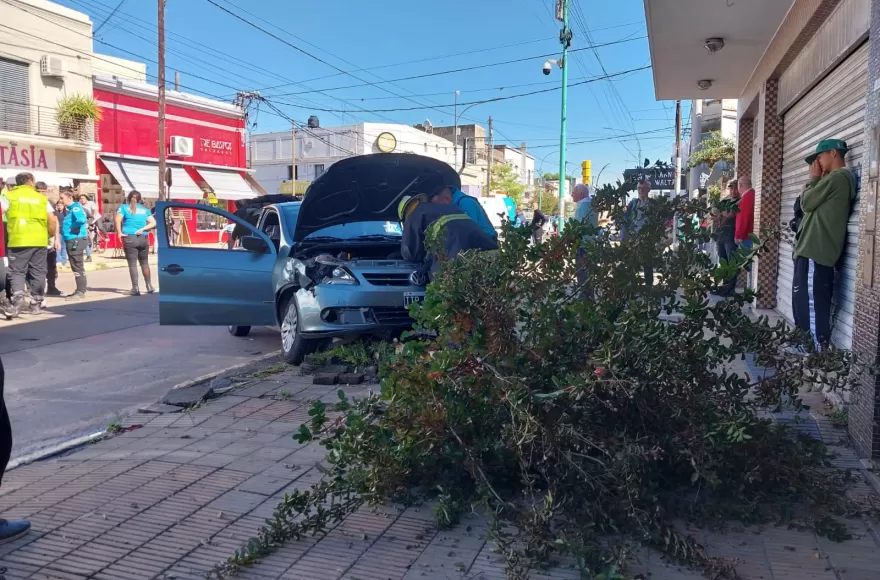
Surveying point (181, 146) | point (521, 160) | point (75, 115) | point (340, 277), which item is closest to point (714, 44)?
point (340, 277)

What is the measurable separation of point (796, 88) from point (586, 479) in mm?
6608

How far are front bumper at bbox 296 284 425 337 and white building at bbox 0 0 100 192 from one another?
2061cm

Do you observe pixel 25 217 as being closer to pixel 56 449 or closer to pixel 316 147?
pixel 56 449

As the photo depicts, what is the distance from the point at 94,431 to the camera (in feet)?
17.5

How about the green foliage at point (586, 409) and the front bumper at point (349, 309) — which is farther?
the front bumper at point (349, 309)

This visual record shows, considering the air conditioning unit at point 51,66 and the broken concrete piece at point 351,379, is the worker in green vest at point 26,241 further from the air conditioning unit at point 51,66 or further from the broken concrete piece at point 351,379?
the air conditioning unit at point 51,66

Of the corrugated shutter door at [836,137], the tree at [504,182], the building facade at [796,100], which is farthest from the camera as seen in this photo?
the tree at [504,182]

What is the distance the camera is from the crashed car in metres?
6.94

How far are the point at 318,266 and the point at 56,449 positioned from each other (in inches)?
116

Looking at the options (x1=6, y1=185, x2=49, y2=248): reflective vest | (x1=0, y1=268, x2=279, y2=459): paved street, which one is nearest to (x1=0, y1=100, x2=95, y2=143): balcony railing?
(x1=0, y1=268, x2=279, y2=459): paved street

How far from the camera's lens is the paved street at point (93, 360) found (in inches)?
227

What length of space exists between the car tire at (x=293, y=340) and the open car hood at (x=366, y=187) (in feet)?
3.03

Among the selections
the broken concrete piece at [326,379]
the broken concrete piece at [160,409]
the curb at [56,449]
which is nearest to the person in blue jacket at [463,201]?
the broken concrete piece at [326,379]

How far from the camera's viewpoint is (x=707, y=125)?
38.2 meters
